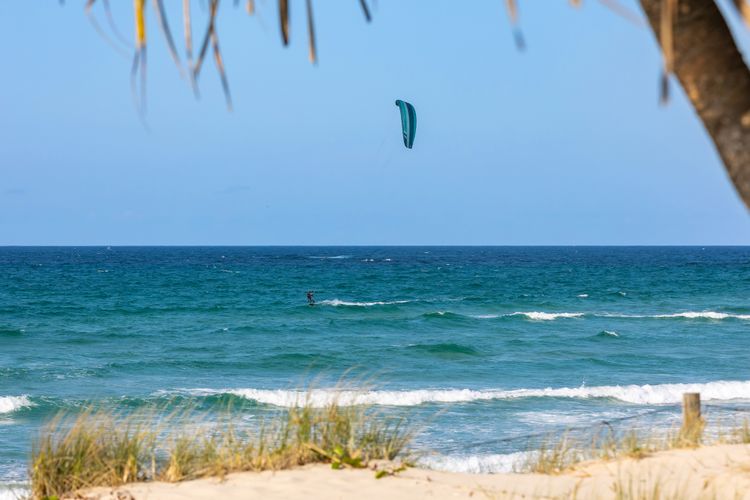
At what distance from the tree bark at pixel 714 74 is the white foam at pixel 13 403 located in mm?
15618

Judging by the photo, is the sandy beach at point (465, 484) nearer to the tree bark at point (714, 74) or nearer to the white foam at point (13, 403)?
the tree bark at point (714, 74)

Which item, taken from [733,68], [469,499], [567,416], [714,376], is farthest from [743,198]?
[714,376]

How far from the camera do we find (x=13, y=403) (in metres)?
16.9

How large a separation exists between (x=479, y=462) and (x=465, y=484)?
3.42 meters

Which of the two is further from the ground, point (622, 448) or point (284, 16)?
point (284, 16)

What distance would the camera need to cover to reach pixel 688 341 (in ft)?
90.9

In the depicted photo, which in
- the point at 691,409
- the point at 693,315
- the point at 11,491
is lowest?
the point at 11,491

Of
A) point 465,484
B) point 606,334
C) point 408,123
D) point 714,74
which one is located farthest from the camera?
point 606,334

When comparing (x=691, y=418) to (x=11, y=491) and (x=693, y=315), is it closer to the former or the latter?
(x=11, y=491)

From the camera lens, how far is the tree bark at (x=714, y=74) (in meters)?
3.14

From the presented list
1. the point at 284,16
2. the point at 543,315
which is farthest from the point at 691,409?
the point at 543,315

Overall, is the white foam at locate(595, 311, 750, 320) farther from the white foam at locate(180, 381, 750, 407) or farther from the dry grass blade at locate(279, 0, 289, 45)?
the dry grass blade at locate(279, 0, 289, 45)

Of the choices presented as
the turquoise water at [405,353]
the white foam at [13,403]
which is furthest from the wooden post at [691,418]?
the white foam at [13,403]

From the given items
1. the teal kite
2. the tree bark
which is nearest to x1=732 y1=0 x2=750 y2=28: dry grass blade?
the tree bark
